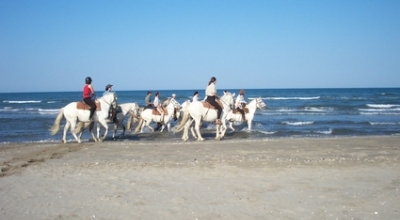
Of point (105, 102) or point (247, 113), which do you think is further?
point (247, 113)

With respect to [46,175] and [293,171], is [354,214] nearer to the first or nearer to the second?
[293,171]

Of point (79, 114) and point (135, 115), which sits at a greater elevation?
point (79, 114)

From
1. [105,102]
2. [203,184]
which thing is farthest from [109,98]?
[203,184]

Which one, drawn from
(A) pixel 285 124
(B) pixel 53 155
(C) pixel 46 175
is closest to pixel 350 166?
(C) pixel 46 175

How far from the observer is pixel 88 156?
1194 centimetres

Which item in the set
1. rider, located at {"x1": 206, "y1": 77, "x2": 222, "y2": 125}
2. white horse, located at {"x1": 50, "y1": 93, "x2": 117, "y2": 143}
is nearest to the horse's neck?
white horse, located at {"x1": 50, "y1": 93, "x2": 117, "y2": 143}

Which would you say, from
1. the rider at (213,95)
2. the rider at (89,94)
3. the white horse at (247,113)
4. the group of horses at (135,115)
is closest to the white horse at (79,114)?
the group of horses at (135,115)

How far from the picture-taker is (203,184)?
316 inches

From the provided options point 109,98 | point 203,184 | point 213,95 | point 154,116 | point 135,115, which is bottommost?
point 203,184

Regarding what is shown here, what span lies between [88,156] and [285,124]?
14362 mm

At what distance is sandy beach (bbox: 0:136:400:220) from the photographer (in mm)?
6352

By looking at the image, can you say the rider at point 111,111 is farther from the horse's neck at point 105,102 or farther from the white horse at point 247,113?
the white horse at point 247,113

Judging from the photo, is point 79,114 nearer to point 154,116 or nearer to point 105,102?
point 105,102

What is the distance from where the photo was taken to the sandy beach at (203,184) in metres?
6.35
